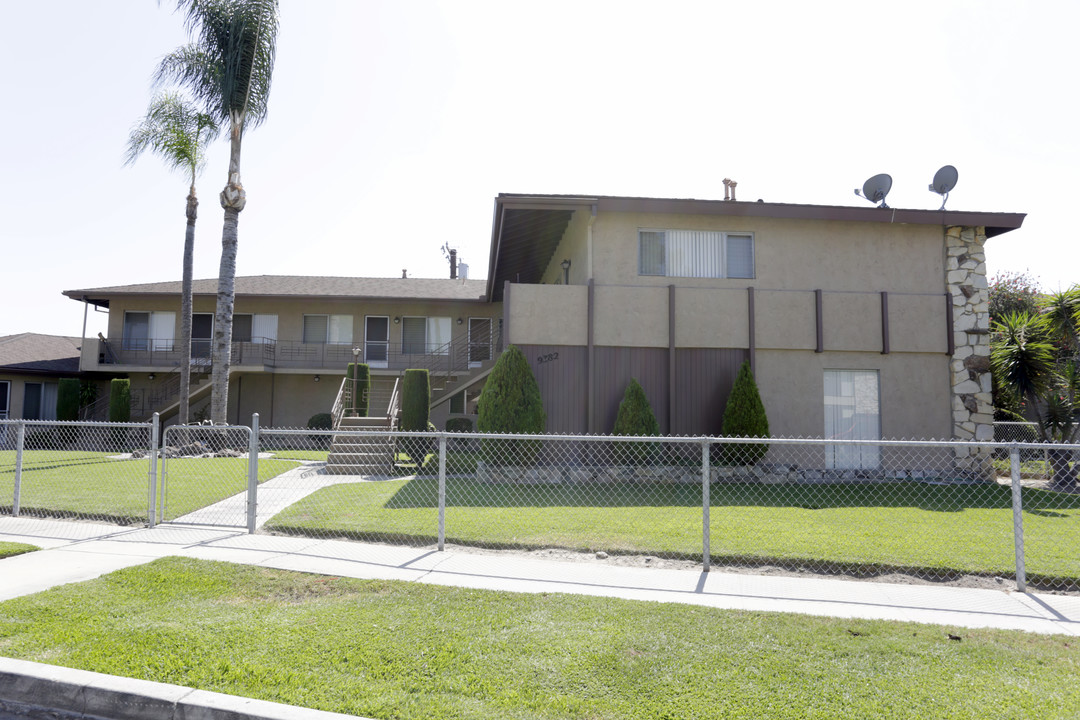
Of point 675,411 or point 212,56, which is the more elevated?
point 212,56

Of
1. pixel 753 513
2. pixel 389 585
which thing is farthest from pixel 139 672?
pixel 753 513

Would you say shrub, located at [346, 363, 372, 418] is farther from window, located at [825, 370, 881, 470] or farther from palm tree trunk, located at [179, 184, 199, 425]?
window, located at [825, 370, 881, 470]

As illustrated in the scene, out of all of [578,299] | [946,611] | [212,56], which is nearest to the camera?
[946,611]

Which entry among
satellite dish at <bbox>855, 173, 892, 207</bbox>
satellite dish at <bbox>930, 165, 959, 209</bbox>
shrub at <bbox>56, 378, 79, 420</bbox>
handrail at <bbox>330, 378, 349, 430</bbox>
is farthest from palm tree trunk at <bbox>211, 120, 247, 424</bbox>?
satellite dish at <bbox>930, 165, 959, 209</bbox>

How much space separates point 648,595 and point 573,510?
4.45 m

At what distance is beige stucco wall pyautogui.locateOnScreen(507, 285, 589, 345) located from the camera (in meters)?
14.2

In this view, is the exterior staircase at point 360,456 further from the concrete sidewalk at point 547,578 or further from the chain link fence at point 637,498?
the concrete sidewalk at point 547,578

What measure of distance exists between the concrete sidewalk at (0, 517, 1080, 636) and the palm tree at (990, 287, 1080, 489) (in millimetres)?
11339

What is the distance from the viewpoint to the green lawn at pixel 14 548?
7.14m

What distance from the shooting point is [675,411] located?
571 inches

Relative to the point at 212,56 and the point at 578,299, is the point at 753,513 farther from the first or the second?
the point at 212,56

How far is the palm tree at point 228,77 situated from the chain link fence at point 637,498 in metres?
3.64

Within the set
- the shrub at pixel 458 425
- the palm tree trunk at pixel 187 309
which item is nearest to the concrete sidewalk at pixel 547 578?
the palm tree trunk at pixel 187 309

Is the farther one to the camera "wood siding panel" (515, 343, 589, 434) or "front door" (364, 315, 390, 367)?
"front door" (364, 315, 390, 367)
